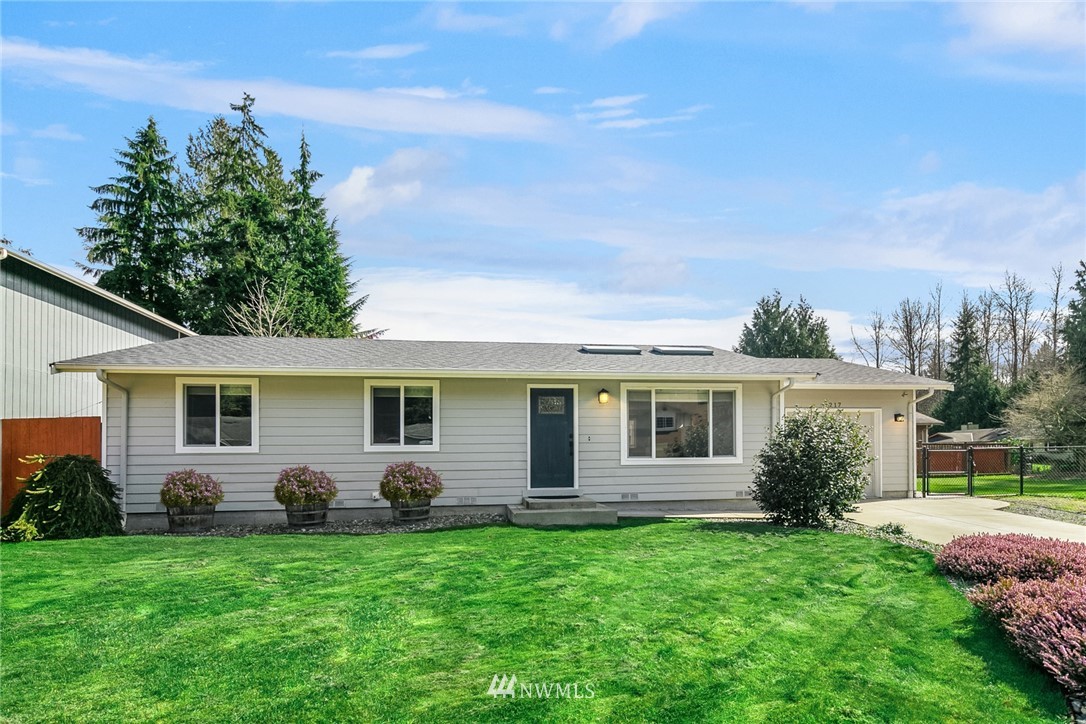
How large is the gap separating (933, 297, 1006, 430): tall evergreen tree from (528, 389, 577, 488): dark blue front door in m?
24.5

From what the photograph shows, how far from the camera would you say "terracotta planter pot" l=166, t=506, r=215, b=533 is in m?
10.6

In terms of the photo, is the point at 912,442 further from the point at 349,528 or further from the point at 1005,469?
the point at 349,528

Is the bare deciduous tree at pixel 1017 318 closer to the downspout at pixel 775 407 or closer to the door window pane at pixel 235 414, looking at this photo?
the downspout at pixel 775 407

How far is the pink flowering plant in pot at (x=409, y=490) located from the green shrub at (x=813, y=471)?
520 centimetres

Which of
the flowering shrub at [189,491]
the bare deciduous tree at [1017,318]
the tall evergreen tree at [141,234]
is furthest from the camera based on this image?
the bare deciduous tree at [1017,318]

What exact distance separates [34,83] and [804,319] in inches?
1190

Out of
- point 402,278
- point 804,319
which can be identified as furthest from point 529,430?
point 804,319

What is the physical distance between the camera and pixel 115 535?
10109 mm

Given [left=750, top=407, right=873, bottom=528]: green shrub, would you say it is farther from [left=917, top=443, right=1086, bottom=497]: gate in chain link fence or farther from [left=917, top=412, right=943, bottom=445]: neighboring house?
[left=917, top=412, right=943, bottom=445]: neighboring house

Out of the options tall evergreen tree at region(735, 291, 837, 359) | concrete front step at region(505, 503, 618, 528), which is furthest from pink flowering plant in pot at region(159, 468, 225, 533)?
tall evergreen tree at region(735, 291, 837, 359)

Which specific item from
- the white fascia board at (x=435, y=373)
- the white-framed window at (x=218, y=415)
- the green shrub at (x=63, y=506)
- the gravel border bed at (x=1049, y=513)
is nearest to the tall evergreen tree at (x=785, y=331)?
the gravel border bed at (x=1049, y=513)

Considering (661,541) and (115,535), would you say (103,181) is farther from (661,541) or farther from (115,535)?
(661,541)

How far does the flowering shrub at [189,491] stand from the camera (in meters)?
10.5

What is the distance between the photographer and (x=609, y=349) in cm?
1461
